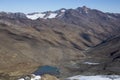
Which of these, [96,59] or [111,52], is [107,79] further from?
[111,52]

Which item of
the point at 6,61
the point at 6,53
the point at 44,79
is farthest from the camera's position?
the point at 6,53

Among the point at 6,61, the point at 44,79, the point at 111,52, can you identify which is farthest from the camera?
the point at 111,52

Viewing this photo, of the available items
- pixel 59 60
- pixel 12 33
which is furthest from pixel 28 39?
pixel 59 60

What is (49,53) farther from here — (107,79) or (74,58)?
(107,79)

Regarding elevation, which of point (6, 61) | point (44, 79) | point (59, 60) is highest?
point (59, 60)

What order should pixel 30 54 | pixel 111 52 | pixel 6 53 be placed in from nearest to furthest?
1. pixel 6 53
2. pixel 30 54
3. pixel 111 52

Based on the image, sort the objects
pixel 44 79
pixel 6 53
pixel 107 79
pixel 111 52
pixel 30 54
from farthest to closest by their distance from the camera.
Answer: pixel 111 52
pixel 30 54
pixel 6 53
pixel 107 79
pixel 44 79

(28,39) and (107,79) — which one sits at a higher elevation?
(28,39)

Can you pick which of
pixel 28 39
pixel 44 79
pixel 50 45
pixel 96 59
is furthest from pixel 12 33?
pixel 44 79

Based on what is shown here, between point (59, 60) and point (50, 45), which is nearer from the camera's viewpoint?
point (59, 60)
